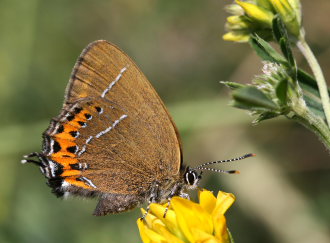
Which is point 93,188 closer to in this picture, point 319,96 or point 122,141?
point 122,141

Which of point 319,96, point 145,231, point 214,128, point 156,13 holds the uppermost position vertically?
point 156,13

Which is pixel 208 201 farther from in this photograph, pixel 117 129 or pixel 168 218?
pixel 117 129

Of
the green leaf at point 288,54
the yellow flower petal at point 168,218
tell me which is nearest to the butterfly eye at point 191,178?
the yellow flower petal at point 168,218

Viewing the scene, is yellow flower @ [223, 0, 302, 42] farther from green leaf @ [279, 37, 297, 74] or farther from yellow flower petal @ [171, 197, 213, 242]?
yellow flower petal @ [171, 197, 213, 242]

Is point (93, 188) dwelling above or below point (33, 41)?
below

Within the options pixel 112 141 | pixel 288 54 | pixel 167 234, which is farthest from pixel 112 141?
pixel 288 54

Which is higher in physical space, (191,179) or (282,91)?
(282,91)

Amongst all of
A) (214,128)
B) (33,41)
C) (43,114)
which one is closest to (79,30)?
(33,41)
